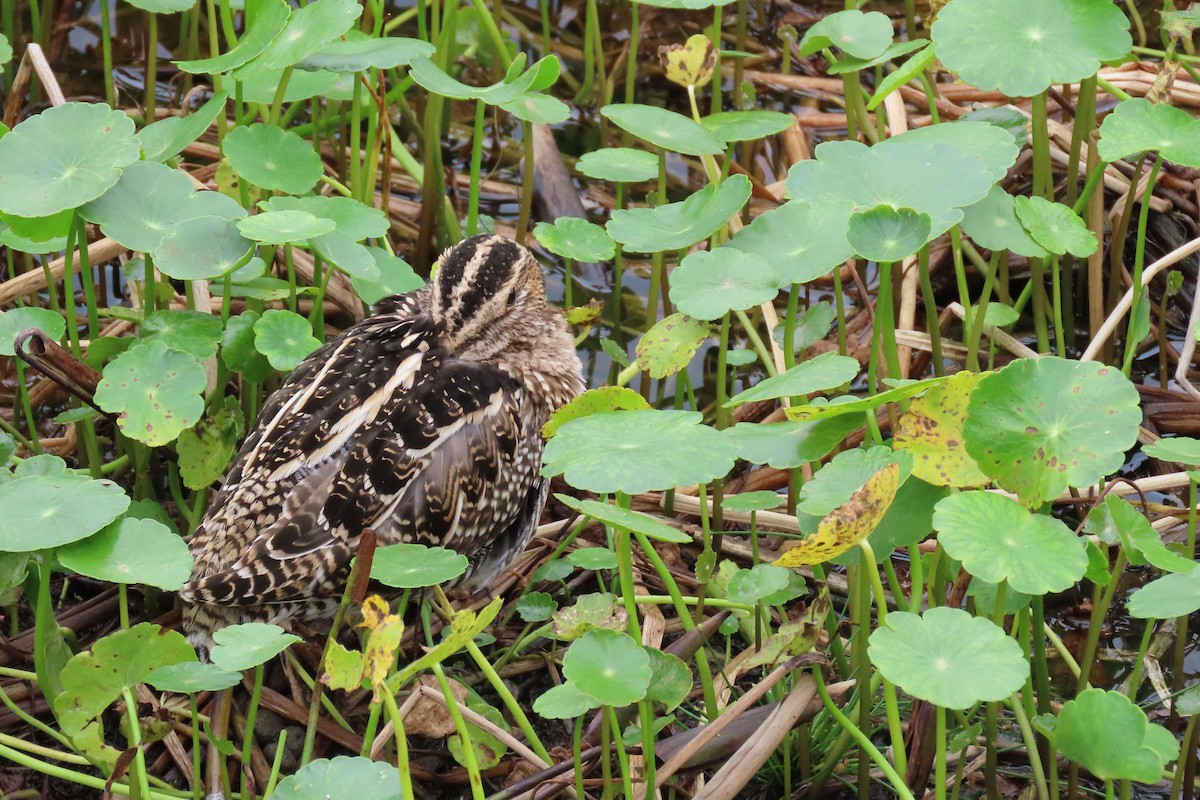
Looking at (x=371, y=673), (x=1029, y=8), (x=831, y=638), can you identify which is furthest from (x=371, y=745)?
(x=1029, y=8)

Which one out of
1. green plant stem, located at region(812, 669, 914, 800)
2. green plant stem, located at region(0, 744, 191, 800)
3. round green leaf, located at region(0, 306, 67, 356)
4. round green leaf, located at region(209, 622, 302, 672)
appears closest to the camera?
green plant stem, located at region(812, 669, 914, 800)

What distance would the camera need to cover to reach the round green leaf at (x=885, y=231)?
9.96 feet

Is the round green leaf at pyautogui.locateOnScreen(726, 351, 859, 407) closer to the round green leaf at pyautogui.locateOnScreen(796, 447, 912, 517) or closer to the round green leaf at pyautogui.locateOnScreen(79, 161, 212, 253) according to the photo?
the round green leaf at pyautogui.locateOnScreen(796, 447, 912, 517)

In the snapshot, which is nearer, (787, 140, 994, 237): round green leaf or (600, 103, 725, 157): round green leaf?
(787, 140, 994, 237): round green leaf

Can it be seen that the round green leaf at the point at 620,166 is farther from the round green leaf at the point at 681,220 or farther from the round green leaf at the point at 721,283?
the round green leaf at the point at 721,283

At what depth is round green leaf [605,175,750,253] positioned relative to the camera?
355cm

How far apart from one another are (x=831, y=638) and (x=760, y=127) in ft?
4.75

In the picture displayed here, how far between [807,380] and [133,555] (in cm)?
145

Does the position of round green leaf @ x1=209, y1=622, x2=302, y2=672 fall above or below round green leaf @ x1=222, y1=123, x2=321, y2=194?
below

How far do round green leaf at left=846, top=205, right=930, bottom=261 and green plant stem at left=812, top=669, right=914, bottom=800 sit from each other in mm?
877

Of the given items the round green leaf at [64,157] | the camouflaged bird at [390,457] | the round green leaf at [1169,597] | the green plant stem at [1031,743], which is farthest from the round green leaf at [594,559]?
the round green leaf at [64,157]

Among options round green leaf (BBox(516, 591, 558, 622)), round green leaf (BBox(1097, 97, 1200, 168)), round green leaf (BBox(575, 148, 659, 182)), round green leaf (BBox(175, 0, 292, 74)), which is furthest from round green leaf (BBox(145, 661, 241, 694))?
round green leaf (BBox(1097, 97, 1200, 168))

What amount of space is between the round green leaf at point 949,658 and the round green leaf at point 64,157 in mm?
2104

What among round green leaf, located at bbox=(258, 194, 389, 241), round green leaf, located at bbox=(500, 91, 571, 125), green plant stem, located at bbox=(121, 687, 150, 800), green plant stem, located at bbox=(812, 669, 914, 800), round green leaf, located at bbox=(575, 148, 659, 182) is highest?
round green leaf, located at bbox=(500, 91, 571, 125)
